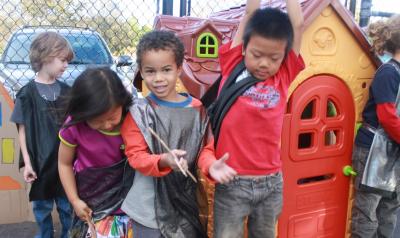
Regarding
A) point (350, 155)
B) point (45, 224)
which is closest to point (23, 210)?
point (45, 224)

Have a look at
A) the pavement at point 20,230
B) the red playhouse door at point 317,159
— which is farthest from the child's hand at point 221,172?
the pavement at point 20,230

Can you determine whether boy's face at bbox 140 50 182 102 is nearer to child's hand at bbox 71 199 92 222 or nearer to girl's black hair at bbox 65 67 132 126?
girl's black hair at bbox 65 67 132 126

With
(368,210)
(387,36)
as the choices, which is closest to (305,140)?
(368,210)

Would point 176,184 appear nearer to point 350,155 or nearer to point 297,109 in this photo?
point 297,109

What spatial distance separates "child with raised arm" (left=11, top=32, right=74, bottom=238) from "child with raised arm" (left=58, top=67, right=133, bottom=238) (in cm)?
61

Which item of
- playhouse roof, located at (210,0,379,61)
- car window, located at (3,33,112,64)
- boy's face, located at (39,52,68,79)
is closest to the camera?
playhouse roof, located at (210,0,379,61)

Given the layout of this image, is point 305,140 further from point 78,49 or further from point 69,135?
point 78,49

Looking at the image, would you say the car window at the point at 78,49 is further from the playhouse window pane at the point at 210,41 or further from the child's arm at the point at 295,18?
the child's arm at the point at 295,18

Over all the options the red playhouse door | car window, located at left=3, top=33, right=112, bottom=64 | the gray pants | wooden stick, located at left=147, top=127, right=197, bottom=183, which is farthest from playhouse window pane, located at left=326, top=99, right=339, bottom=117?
car window, located at left=3, top=33, right=112, bottom=64

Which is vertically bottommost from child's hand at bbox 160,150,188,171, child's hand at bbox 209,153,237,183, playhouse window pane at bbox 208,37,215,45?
child's hand at bbox 209,153,237,183

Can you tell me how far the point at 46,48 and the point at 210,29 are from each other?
35.2 inches

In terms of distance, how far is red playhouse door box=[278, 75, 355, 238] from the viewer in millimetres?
2137

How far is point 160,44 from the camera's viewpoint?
1526mm

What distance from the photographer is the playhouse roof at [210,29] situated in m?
2.04
